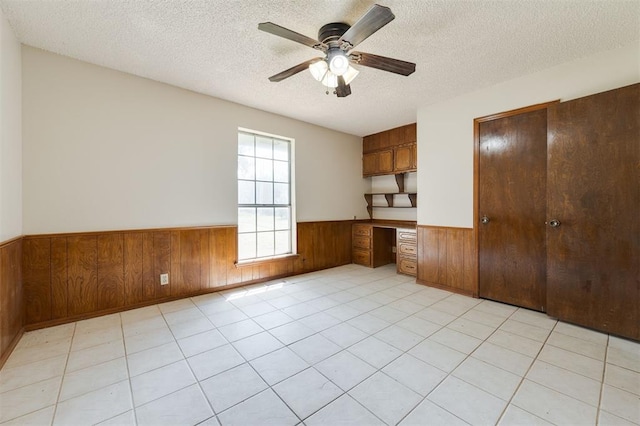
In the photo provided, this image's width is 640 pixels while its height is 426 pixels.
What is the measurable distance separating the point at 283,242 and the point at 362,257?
1.66m

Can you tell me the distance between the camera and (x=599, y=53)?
8.12 feet

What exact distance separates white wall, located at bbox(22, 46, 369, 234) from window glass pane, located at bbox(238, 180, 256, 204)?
0.17 metres

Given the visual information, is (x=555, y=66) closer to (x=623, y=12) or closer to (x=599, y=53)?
(x=599, y=53)

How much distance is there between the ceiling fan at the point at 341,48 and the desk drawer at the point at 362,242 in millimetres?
3126

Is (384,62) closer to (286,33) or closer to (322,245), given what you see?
(286,33)

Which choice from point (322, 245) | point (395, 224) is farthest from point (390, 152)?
point (322, 245)

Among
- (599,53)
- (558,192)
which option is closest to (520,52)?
(599,53)

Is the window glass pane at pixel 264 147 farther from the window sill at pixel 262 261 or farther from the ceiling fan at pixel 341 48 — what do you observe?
the ceiling fan at pixel 341 48

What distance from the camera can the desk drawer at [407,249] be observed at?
4188 mm

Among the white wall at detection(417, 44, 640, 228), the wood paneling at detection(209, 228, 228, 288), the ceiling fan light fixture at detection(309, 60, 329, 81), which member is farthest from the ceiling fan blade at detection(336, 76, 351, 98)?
the wood paneling at detection(209, 228, 228, 288)

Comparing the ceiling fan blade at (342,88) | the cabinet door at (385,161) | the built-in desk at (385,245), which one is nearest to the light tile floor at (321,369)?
the built-in desk at (385,245)

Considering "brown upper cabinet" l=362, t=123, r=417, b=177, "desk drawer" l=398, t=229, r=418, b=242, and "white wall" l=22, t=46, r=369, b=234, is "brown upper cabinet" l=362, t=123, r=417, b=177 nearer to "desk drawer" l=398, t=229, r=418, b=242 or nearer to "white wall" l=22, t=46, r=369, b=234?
"desk drawer" l=398, t=229, r=418, b=242

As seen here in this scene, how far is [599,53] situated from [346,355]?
12.0 feet

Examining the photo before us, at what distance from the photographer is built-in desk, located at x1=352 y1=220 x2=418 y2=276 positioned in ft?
13.9
